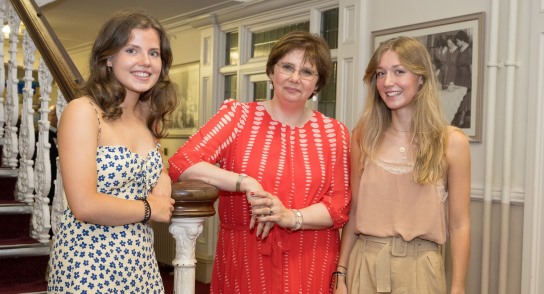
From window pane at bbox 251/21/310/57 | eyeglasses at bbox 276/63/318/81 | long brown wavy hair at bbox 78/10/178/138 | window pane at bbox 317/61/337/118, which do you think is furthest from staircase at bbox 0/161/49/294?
window pane at bbox 251/21/310/57

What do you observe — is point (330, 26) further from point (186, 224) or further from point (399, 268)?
point (186, 224)

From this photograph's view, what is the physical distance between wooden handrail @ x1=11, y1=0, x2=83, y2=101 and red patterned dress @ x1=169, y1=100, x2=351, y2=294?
0.72m

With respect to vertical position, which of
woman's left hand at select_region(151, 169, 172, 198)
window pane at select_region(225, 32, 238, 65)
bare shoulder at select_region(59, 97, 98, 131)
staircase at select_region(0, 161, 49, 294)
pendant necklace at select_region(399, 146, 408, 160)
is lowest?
staircase at select_region(0, 161, 49, 294)

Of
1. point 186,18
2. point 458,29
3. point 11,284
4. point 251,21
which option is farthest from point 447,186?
point 186,18

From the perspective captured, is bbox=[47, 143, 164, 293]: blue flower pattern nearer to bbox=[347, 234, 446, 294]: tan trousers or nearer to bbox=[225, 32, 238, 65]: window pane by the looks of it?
bbox=[347, 234, 446, 294]: tan trousers

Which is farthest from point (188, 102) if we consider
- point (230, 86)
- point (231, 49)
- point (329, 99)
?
point (329, 99)

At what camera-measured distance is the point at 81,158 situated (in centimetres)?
162

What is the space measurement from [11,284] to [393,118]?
6.18 feet

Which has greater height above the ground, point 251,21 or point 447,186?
point 251,21

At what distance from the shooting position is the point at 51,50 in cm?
285

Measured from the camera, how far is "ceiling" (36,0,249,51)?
22.0 ft

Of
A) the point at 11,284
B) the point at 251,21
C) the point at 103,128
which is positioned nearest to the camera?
the point at 103,128

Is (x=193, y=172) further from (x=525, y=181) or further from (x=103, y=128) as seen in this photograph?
(x=525, y=181)

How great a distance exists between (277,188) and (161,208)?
0.61m
